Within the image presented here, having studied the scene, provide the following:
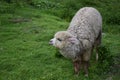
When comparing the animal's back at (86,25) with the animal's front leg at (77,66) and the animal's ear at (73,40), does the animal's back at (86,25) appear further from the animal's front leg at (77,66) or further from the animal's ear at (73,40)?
the animal's front leg at (77,66)

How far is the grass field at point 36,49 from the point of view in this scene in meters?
8.42

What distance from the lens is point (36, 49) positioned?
32.9 feet

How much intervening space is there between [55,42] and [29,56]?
7.79ft

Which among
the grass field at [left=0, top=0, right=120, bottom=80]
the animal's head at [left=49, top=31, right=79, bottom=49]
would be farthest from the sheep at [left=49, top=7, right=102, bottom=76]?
the grass field at [left=0, top=0, right=120, bottom=80]

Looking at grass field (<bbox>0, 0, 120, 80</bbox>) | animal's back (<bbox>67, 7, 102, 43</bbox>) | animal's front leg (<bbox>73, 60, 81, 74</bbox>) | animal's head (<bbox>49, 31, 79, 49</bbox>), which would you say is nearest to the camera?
animal's head (<bbox>49, 31, 79, 49</bbox>)

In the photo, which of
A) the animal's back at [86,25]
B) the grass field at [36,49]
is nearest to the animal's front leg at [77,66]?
the grass field at [36,49]

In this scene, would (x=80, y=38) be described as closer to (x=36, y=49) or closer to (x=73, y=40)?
(x=73, y=40)

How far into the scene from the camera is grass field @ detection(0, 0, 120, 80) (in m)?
8.42

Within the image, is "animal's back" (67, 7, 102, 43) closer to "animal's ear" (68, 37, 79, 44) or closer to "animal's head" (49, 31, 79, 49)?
"animal's ear" (68, 37, 79, 44)

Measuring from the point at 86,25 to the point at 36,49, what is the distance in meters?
2.59

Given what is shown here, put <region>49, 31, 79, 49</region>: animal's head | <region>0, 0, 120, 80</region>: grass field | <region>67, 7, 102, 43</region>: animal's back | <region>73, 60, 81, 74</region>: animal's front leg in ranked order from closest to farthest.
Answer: <region>49, 31, 79, 49</region>: animal's head < <region>67, 7, 102, 43</region>: animal's back < <region>73, 60, 81, 74</region>: animal's front leg < <region>0, 0, 120, 80</region>: grass field

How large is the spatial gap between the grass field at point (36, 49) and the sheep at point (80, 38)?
25.9 inches

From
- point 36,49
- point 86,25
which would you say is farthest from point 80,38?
point 36,49

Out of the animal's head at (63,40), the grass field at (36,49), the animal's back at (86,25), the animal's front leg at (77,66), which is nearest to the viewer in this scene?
the animal's head at (63,40)
